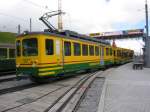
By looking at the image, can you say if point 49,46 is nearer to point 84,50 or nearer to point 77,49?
point 77,49

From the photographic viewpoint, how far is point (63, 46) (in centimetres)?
1520

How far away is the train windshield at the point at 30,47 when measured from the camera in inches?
535

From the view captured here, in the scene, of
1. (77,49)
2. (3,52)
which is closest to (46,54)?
(77,49)

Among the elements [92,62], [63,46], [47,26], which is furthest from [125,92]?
[92,62]

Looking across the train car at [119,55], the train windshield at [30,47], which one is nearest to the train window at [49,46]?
the train windshield at [30,47]

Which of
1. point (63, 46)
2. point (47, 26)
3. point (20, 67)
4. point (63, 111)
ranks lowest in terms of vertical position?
point (63, 111)

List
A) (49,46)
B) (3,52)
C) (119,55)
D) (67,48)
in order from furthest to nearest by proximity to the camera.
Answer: (119,55)
(3,52)
(67,48)
(49,46)

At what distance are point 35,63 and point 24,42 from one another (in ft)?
5.07

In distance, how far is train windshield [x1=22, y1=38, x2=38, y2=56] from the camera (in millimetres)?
13602

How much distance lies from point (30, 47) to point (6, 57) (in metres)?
6.97

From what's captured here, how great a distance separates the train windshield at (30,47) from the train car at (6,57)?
585cm

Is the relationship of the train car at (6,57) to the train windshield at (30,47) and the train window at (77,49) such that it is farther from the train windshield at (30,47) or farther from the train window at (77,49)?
the train windshield at (30,47)

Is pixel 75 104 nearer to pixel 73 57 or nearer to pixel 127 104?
pixel 127 104

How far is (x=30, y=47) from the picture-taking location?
45.6 feet
